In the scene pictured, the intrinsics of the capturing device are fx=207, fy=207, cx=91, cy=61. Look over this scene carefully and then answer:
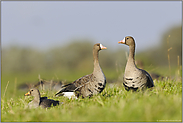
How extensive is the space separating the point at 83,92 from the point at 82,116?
112 inches

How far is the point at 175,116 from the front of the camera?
14.2ft

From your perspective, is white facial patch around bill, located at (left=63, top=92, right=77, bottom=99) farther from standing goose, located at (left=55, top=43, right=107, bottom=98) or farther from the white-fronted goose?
the white-fronted goose

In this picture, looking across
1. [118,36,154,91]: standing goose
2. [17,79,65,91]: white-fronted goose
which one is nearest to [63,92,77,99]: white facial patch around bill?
[17,79,65,91]: white-fronted goose

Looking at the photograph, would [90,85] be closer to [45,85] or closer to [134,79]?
[134,79]

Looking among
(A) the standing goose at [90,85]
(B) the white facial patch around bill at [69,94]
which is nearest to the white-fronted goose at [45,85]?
(B) the white facial patch around bill at [69,94]

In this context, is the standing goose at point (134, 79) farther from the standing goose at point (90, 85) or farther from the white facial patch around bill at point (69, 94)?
the white facial patch around bill at point (69, 94)

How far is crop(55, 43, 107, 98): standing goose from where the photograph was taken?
724 centimetres

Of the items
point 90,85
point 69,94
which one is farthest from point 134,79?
point 69,94

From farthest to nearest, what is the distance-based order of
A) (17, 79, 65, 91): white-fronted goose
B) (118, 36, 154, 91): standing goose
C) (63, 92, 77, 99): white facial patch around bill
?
(17, 79, 65, 91): white-fronted goose, (63, 92, 77, 99): white facial patch around bill, (118, 36, 154, 91): standing goose

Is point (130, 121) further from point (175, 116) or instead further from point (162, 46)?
point (162, 46)

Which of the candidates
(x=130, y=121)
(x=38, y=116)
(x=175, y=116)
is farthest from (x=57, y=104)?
(x=175, y=116)

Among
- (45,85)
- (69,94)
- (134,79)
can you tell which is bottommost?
(69,94)

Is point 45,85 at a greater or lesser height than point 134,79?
lesser

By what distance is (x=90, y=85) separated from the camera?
734cm
